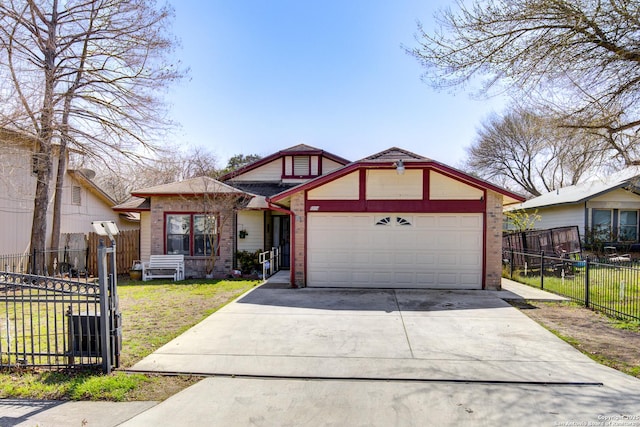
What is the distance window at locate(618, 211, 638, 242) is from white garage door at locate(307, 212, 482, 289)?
46.4 feet

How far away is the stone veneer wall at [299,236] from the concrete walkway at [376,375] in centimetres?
335

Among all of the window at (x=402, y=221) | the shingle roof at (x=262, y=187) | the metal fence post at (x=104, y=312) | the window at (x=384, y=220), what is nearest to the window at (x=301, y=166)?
the shingle roof at (x=262, y=187)

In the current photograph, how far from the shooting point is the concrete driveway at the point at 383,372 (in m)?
3.95

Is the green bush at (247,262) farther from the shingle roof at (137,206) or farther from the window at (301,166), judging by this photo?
the window at (301,166)

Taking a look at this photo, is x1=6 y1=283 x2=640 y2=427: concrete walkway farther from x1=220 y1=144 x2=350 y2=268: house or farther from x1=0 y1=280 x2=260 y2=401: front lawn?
x1=220 y1=144 x2=350 y2=268: house

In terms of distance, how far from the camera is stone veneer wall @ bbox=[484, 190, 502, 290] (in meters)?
10.9

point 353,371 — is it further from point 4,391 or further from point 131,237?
point 131,237

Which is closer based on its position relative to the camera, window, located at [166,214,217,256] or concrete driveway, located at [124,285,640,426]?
concrete driveway, located at [124,285,640,426]

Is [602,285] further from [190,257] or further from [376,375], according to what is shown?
[190,257]

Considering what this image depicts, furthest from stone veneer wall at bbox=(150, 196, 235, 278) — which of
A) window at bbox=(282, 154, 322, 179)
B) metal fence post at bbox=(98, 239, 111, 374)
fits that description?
metal fence post at bbox=(98, 239, 111, 374)

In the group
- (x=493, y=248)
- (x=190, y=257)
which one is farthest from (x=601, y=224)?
(x=190, y=257)

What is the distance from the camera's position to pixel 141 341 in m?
6.31

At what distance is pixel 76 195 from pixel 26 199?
396 cm

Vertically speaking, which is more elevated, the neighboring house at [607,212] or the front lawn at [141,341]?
the neighboring house at [607,212]
